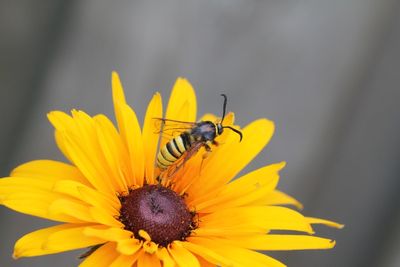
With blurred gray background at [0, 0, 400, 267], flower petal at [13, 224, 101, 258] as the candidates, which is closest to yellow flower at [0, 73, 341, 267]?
flower petal at [13, 224, 101, 258]

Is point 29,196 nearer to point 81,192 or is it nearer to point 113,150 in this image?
point 81,192

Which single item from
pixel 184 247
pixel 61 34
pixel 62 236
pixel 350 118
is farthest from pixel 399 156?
pixel 62 236

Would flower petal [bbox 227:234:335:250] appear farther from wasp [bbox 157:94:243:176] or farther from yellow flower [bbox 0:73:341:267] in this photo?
wasp [bbox 157:94:243:176]

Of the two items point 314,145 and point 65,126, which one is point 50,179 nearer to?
point 65,126

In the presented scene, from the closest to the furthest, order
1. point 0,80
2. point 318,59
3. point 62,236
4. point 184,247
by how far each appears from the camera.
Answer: point 62,236 < point 184,247 < point 0,80 < point 318,59

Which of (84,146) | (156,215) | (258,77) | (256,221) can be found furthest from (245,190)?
(258,77)

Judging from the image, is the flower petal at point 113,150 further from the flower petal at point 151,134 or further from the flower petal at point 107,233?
the flower petal at point 107,233

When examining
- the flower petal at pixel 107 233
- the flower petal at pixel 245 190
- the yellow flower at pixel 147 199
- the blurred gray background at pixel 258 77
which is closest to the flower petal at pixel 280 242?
the yellow flower at pixel 147 199
